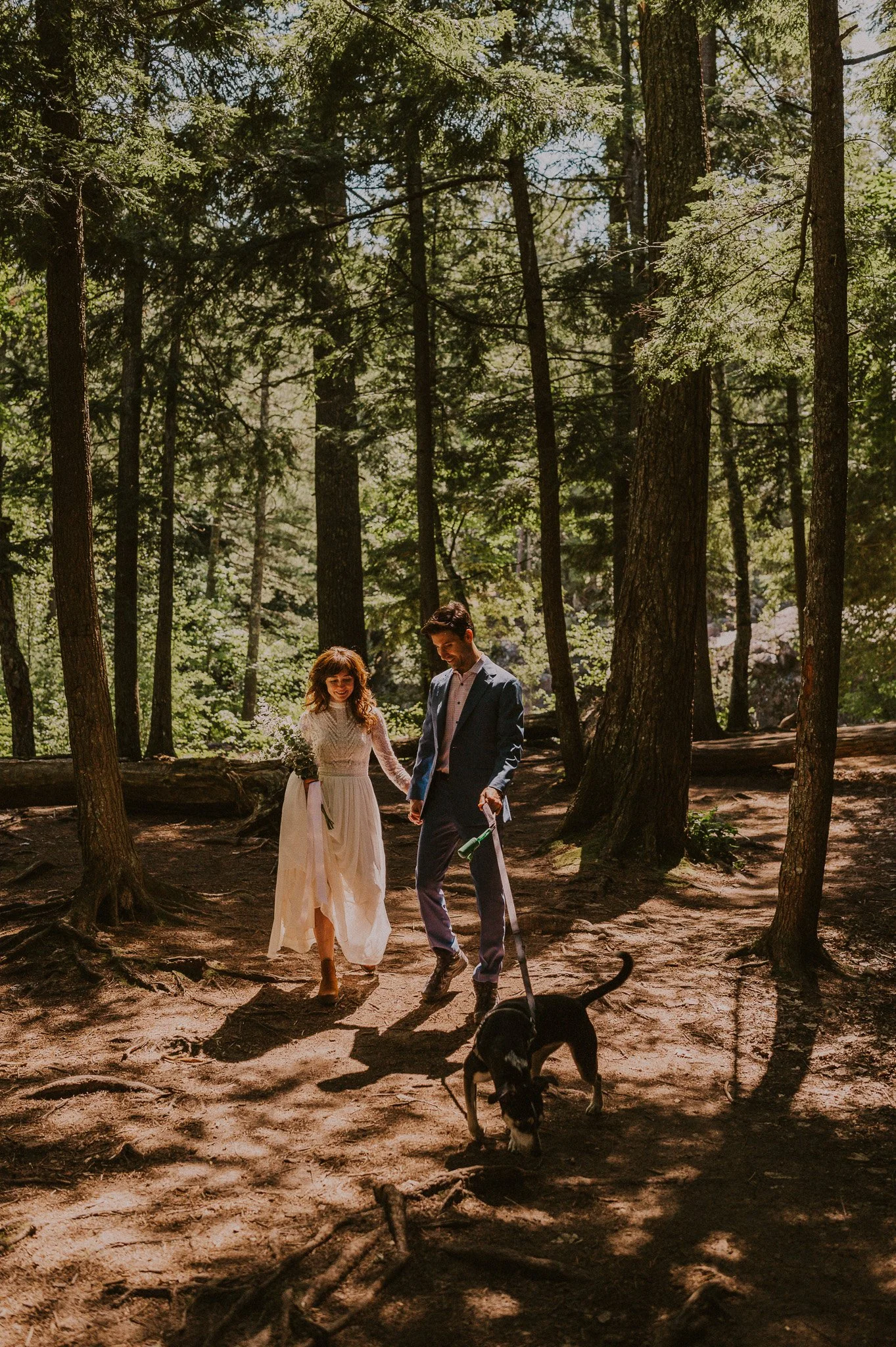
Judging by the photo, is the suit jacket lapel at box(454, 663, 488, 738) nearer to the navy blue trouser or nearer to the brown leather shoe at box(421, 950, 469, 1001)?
the navy blue trouser

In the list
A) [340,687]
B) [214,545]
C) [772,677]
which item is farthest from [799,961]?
[214,545]

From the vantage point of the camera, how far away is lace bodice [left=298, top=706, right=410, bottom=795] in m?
6.11

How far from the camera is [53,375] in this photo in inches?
264

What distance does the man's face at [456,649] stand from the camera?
5.52 m

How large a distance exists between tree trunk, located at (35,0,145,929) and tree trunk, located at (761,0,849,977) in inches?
178

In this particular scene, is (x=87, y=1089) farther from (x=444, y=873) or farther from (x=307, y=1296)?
(x=444, y=873)

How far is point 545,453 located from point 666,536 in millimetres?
3931

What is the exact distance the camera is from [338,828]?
6.09 metres

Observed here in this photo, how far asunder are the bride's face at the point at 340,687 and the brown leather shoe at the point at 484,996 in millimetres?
1891

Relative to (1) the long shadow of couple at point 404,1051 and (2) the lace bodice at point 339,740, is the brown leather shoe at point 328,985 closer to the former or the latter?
(1) the long shadow of couple at point 404,1051

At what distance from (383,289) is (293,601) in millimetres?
20796

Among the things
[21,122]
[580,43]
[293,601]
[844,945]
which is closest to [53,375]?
[21,122]

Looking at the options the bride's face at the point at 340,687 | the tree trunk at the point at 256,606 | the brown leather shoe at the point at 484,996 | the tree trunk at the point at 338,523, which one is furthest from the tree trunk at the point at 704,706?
the tree trunk at the point at 256,606

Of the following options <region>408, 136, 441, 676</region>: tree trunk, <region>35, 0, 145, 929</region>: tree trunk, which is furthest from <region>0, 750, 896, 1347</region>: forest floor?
<region>408, 136, 441, 676</region>: tree trunk
